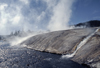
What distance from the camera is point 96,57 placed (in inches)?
492

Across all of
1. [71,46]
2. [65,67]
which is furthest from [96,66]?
[71,46]

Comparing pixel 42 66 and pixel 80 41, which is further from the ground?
pixel 80 41

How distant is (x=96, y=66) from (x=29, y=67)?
12.2 metres

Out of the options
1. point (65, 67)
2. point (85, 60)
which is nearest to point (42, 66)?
point (65, 67)

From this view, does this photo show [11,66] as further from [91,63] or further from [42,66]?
[91,63]

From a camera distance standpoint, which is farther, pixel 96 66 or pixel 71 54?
pixel 71 54

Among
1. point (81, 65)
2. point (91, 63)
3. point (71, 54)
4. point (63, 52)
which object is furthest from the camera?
point (63, 52)

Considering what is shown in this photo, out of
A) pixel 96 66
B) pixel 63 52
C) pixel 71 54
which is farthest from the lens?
pixel 63 52

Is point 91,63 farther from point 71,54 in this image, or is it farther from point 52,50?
point 52,50

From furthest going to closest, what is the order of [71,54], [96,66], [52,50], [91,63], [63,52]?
[52,50]
[63,52]
[71,54]
[91,63]
[96,66]

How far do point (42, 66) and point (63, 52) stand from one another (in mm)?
8394

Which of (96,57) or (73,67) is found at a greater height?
(96,57)

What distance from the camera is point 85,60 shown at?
13.5 m

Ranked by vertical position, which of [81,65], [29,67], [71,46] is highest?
[71,46]
